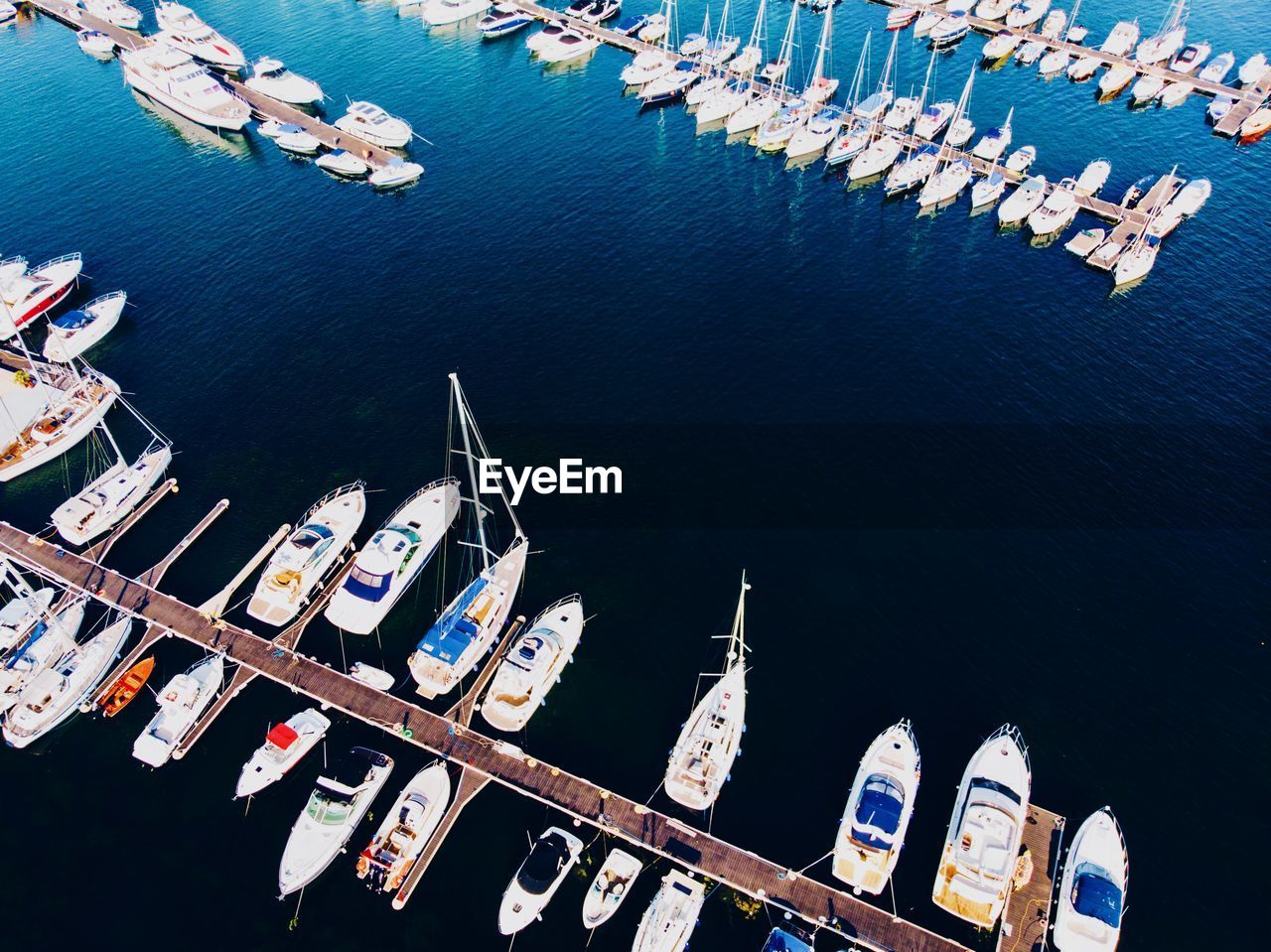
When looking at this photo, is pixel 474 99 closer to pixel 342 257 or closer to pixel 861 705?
pixel 342 257

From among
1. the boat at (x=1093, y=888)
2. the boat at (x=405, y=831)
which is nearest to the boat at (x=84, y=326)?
the boat at (x=405, y=831)

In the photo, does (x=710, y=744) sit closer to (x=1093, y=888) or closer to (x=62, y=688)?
(x=1093, y=888)

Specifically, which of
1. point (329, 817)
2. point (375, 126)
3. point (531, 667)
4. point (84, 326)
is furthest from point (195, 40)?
point (329, 817)

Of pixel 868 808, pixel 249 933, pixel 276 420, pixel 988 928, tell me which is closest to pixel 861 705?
pixel 868 808

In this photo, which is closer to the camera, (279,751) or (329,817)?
(329,817)

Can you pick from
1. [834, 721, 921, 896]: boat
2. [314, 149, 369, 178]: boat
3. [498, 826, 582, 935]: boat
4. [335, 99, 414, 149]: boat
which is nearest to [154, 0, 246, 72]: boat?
[335, 99, 414, 149]: boat

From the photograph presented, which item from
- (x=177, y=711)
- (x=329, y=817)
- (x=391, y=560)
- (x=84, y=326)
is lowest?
(x=177, y=711)

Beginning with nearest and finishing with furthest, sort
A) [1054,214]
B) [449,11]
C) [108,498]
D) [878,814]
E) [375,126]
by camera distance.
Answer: [878,814] < [108,498] < [1054,214] < [375,126] < [449,11]
